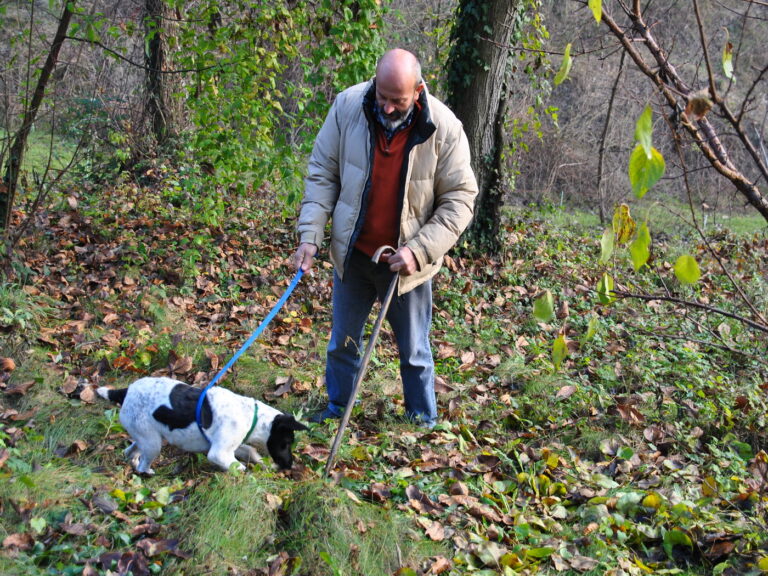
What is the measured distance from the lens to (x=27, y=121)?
5824 mm

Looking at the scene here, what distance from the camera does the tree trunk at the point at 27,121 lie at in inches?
225

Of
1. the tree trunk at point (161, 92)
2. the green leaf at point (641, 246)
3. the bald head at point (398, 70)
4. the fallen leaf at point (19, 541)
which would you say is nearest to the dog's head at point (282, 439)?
the fallen leaf at point (19, 541)

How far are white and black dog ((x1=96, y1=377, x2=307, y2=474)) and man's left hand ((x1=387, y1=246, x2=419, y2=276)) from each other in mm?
1034

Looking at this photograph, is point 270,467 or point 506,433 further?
point 506,433

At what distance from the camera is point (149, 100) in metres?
9.12

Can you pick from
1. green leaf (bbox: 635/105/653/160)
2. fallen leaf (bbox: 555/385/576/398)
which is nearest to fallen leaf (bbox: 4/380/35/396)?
fallen leaf (bbox: 555/385/576/398)

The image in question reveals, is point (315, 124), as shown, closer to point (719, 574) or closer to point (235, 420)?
point (235, 420)

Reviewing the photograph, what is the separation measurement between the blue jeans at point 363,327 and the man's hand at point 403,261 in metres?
0.33

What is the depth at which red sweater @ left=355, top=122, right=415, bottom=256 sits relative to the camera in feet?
13.0

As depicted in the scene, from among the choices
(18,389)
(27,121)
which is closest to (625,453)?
(18,389)

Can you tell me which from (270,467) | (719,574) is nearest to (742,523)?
(719,574)

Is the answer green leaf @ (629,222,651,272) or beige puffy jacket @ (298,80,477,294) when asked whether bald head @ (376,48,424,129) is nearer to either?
beige puffy jacket @ (298,80,477,294)

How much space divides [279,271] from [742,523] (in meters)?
4.99

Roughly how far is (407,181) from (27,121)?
379 cm
